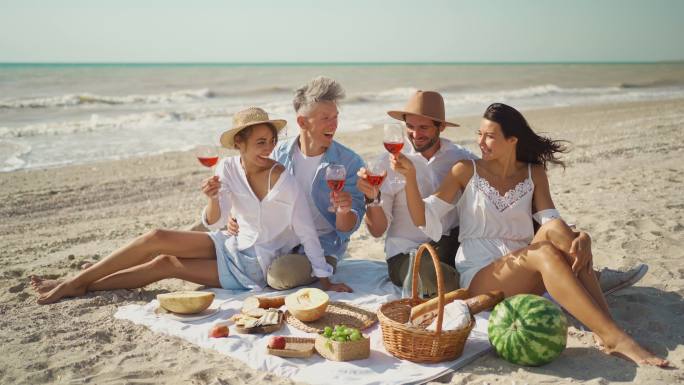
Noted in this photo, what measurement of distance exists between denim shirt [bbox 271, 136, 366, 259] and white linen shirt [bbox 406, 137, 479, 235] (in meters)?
0.67

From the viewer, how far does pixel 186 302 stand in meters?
4.96

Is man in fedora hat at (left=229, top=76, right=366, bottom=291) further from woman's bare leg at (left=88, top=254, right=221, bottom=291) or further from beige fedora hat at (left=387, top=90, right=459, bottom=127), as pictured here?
beige fedora hat at (left=387, top=90, right=459, bottom=127)

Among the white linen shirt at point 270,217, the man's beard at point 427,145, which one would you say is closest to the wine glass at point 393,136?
the man's beard at point 427,145

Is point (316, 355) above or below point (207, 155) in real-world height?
below

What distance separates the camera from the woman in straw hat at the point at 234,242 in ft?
17.8

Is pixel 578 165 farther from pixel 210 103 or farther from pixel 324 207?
pixel 210 103

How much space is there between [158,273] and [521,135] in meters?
3.46

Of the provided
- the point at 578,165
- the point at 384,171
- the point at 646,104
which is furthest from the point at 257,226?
the point at 646,104

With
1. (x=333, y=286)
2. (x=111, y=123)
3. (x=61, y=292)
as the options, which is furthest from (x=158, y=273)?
(x=111, y=123)

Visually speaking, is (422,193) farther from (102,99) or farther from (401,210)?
(102,99)

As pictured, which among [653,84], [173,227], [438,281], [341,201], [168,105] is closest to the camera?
[438,281]

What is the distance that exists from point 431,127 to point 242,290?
7.70 feet

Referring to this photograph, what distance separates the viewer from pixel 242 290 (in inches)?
227

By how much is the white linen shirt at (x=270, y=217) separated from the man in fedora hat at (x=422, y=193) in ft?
1.89
